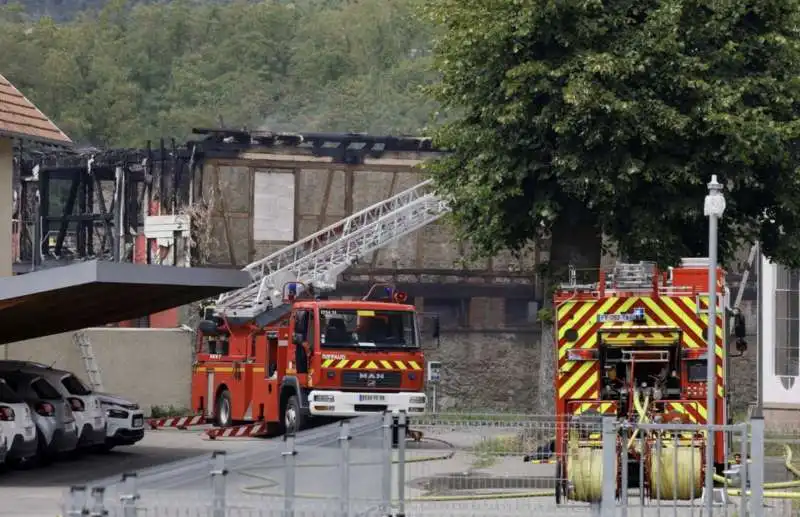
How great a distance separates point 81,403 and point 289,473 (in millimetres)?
15360

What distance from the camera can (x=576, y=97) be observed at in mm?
27328

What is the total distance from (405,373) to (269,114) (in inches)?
3674

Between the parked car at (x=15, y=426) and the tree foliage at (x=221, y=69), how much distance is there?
7972 centimetres

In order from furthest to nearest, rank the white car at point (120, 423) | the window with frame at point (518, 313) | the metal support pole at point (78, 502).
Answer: the window with frame at point (518, 313) → the white car at point (120, 423) → the metal support pole at point (78, 502)

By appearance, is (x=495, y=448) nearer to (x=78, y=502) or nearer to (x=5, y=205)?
(x=78, y=502)

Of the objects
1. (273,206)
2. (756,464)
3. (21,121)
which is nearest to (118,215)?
(273,206)

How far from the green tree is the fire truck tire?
755cm

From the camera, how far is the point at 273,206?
52.8m

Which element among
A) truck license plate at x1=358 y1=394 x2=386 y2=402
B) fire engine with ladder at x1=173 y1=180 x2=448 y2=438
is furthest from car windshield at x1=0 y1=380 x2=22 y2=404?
truck license plate at x1=358 y1=394 x2=386 y2=402

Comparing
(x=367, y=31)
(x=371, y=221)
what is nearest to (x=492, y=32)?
(x=371, y=221)

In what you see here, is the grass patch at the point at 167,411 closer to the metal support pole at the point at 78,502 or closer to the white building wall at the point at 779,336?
the white building wall at the point at 779,336

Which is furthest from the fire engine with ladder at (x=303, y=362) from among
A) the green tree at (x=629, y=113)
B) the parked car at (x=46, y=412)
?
the parked car at (x=46, y=412)

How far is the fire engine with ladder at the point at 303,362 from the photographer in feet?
103

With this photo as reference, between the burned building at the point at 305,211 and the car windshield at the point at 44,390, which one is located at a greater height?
the burned building at the point at 305,211
